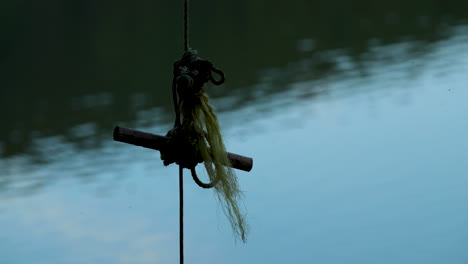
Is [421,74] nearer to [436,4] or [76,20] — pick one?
[436,4]

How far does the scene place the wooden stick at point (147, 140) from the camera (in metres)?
1.32

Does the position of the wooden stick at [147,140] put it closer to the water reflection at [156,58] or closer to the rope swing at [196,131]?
the rope swing at [196,131]

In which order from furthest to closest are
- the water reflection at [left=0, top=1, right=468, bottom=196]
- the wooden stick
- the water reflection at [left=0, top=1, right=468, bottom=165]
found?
the water reflection at [left=0, top=1, right=468, bottom=165]
the water reflection at [left=0, top=1, right=468, bottom=196]
the wooden stick

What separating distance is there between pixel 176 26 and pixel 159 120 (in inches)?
113

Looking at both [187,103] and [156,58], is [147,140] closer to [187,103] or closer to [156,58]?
[187,103]

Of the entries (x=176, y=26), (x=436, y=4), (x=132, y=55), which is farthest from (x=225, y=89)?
(x=436, y=4)

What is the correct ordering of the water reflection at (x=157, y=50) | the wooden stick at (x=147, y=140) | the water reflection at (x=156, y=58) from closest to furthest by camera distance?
1. the wooden stick at (x=147, y=140)
2. the water reflection at (x=156, y=58)
3. the water reflection at (x=157, y=50)

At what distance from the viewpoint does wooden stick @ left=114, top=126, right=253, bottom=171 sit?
4.33 ft

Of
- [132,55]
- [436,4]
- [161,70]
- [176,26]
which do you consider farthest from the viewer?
[436,4]

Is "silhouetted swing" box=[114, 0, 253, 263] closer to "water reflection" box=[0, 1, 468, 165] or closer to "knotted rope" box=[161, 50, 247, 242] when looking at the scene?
"knotted rope" box=[161, 50, 247, 242]

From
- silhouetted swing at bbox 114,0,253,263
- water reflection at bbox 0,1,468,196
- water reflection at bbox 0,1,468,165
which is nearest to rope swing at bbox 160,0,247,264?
silhouetted swing at bbox 114,0,253,263

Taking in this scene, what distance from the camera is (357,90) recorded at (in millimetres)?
6133

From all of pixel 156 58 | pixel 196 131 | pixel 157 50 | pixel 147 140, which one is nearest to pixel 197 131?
pixel 196 131

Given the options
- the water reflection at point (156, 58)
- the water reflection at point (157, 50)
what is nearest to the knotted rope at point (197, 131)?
the water reflection at point (156, 58)
